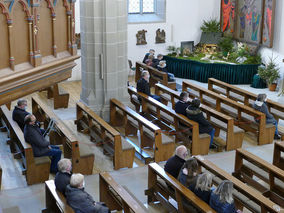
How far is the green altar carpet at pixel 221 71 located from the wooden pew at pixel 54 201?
1085 centimetres

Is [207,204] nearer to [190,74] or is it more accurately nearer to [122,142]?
[122,142]

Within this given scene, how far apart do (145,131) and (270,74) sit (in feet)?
24.0

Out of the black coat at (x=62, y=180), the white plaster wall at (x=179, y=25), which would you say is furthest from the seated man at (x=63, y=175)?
the white plaster wall at (x=179, y=25)

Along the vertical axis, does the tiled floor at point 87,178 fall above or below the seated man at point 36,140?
below

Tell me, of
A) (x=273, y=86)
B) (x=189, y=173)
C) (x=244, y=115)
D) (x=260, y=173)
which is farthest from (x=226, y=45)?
(x=189, y=173)

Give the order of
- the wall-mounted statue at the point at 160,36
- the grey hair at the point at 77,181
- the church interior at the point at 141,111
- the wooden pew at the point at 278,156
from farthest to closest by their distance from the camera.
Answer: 1. the wall-mounted statue at the point at 160,36
2. the wooden pew at the point at 278,156
3. the grey hair at the point at 77,181
4. the church interior at the point at 141,111

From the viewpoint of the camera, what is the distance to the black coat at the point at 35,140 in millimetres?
9227

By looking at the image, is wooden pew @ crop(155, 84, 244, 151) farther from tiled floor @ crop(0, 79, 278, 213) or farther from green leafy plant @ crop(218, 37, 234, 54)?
green leafy plant @ crop(218, 37, 234, 54)

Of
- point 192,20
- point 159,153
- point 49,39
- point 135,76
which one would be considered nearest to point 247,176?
point 159,153

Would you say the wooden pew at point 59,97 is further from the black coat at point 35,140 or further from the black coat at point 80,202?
the black coat at point 80,202

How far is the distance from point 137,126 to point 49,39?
5847 millimetres

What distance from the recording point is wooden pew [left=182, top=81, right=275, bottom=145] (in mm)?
11460

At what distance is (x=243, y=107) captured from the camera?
11961mm

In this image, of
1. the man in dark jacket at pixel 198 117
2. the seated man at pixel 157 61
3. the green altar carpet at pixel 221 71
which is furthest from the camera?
the green altar carpet at pixel 221 71
